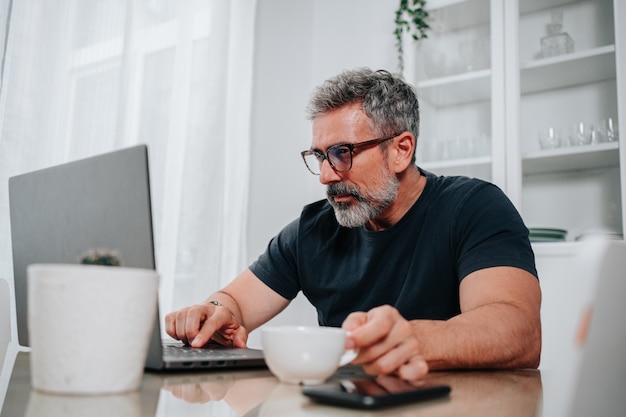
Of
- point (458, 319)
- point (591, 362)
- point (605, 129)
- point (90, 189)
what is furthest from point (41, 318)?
point (605, 129)

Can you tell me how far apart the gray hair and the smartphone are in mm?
988

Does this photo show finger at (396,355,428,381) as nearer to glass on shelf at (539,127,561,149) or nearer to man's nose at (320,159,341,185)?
man's nose at (320,159,341,185)

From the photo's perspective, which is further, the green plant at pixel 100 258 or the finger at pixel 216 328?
the finger at pixel 216 328

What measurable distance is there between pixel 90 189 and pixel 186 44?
1946 millimetres

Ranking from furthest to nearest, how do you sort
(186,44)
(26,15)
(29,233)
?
(186,44)
(26,15)
(29,233)

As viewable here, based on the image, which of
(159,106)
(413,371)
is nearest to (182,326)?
(413,371)

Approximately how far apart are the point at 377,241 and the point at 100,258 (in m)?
0.92

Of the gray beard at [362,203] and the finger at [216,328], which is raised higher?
the gray beard at [362,203]

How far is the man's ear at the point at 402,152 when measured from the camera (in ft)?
5.04

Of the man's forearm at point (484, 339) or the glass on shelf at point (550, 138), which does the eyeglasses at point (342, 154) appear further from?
the glass on shelf at point (550, 138)

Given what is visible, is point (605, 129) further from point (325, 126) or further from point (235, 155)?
point (235, 155)

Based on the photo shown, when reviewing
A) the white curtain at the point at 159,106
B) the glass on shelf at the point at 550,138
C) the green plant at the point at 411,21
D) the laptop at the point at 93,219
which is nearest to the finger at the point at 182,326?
the laptop at the point at 93,219

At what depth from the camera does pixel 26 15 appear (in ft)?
5.92

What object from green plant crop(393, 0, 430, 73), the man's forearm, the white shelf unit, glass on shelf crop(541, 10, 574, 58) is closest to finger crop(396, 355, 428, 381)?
the man's forearm
